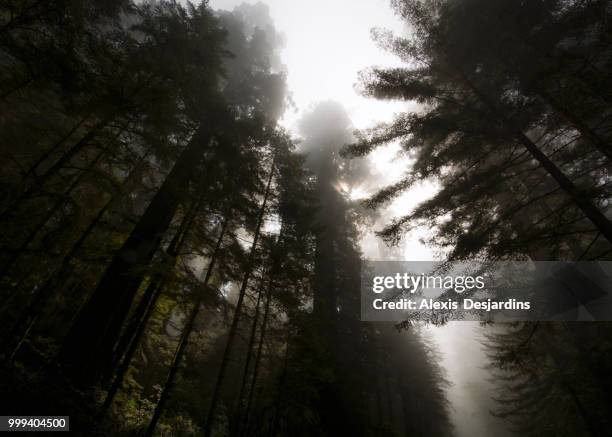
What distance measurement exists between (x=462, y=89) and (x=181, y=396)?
12.6 m

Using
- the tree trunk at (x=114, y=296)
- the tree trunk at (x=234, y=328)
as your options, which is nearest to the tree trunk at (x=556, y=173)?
the tree trunk at (x=234, y=328)

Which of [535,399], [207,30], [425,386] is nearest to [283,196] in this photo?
[207,30]

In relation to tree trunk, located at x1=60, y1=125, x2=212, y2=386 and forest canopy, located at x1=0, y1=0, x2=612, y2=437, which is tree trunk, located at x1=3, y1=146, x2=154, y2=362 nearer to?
forest canopy, located at x1=0, y1=0, x2=612, y2=437

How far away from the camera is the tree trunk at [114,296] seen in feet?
18.9

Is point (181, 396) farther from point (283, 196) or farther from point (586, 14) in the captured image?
point (586, 14)

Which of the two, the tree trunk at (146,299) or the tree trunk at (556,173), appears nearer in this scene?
the tree trunk at (556,173)

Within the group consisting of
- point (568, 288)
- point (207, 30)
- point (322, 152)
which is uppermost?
point (322, 152)

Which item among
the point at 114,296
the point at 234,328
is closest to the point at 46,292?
the point at 114,296

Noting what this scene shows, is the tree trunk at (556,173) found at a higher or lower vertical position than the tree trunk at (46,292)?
higher

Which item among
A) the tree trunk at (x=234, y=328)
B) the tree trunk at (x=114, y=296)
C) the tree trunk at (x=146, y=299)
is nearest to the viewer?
the tree trunk at (x=114, y=296)

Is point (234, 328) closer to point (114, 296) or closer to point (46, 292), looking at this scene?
point (114, 296)

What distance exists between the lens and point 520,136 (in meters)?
5.48

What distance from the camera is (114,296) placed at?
249 inches

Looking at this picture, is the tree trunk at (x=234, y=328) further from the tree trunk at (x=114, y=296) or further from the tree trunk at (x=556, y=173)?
the tree trunk at (x=556, y=173)
